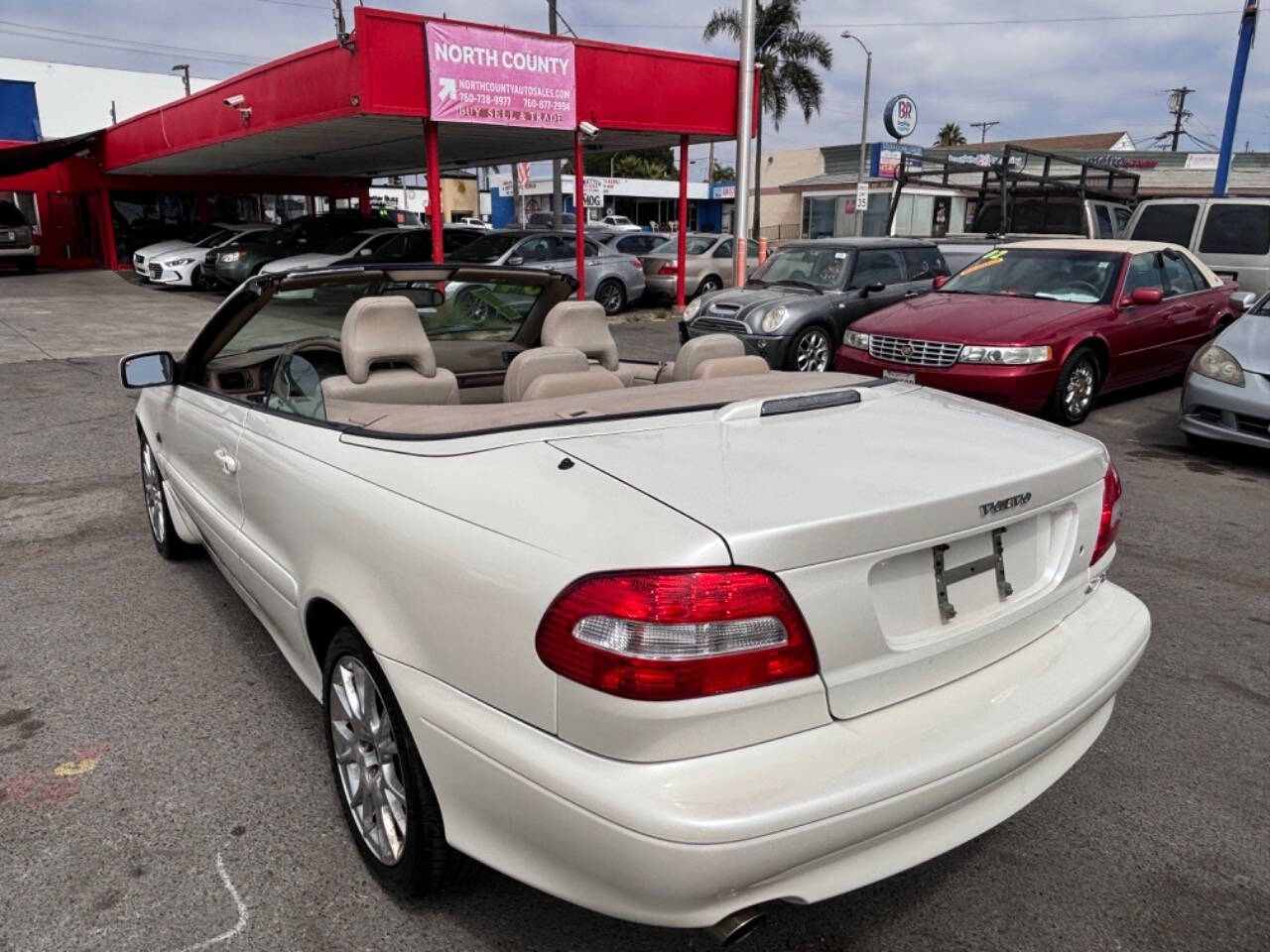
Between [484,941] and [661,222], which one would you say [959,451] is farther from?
[661,222]

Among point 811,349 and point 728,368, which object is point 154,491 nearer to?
point 728,368

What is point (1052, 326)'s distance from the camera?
7562 mm

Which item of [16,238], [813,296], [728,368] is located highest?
[728,368]

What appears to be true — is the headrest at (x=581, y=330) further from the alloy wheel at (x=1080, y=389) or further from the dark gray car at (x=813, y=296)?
the dark gray car at (x=813, y=296)

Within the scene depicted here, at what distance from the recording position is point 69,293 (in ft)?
65.9

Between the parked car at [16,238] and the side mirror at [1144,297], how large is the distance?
2563 cm

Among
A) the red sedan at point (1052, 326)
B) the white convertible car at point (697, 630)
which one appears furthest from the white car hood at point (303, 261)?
the white convertible car at point (697, 630)

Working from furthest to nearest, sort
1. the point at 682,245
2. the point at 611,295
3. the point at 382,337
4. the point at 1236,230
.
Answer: the point at 682,245 → the point at 611,295 → the point at 1236,230 → the point at 382,337

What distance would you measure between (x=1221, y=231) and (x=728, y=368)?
487 inches

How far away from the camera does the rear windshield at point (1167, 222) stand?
1272cm

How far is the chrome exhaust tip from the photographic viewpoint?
1713mm

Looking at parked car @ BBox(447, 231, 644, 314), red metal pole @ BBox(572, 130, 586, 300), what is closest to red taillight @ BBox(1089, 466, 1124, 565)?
parked car @ BBox(447, 231, 644, 314)

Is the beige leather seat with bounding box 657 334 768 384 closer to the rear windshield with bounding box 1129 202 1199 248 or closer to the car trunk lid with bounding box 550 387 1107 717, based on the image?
the car trunk lid with bounding box 550 387 1107 717

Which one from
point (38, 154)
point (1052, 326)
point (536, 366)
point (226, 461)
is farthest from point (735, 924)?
point (38, 154)
